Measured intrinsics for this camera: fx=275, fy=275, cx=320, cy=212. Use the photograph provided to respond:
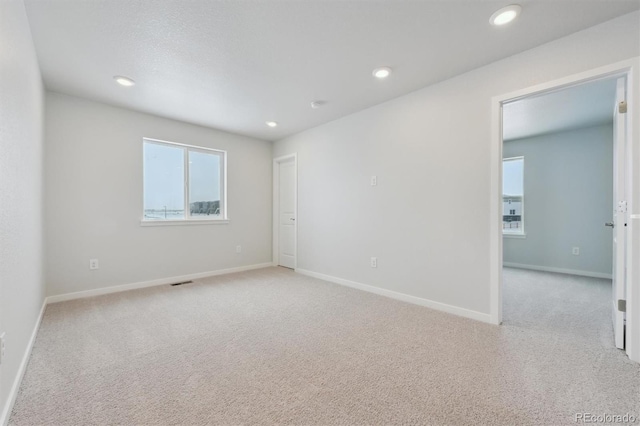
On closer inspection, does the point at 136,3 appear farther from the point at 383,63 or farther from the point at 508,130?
the point at 508,130

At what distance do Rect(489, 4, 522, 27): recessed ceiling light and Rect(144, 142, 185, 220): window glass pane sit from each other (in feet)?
13.6

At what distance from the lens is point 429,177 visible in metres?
3.01

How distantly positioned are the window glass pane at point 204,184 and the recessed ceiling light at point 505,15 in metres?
4.07

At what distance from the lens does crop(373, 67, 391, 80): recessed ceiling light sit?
2.63m

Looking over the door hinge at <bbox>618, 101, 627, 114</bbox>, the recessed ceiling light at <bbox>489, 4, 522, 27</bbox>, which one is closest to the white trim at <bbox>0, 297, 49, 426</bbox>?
the recessed ceiling light at <bbox>489, 4, 522, 27</bbox>

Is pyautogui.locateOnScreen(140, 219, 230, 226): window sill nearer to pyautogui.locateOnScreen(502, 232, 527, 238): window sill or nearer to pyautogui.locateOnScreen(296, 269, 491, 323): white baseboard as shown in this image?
pyautogui.locateOnScreen(296, 269, 491, 323): white baseboard

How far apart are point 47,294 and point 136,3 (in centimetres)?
325

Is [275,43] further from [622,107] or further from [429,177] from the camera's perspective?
[622,107]

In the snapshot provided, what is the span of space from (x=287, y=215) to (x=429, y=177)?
111 inches

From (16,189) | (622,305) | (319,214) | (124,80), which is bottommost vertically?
(622,305)

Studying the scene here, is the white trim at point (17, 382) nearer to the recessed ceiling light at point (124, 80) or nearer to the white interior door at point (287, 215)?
the recessed ceiling light at point (124, 80)

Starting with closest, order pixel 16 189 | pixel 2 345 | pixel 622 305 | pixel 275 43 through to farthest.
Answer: pixel 2 345, pixel 16 189, pixel 622 305, pixel 275 43

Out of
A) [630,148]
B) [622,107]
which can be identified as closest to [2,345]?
[630,148]

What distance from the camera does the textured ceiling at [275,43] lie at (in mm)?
1864
